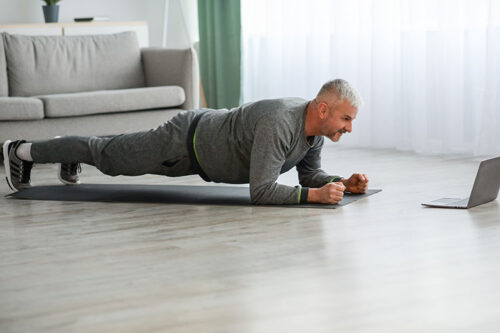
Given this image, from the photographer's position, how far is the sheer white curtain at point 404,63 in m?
4.43

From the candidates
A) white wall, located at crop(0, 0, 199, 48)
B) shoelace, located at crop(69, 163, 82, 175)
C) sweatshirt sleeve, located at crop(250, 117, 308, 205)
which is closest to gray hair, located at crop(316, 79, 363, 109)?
sweatshirt sleeve, located at crop(250, 117, 308, 205)

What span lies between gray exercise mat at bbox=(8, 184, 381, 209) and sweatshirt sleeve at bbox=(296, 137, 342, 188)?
0.36 feet

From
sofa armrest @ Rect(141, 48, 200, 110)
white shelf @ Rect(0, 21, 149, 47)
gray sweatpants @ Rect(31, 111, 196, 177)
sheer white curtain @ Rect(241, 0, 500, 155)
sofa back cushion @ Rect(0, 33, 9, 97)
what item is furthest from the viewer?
white shelf @ Rect(0, 21, 149, 47)

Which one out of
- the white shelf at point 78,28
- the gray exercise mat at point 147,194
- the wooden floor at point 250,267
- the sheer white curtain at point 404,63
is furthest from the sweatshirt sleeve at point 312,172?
the white shelf at point 78,28

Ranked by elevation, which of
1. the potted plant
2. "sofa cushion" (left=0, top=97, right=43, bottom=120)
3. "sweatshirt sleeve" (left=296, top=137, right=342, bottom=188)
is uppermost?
the potted plant

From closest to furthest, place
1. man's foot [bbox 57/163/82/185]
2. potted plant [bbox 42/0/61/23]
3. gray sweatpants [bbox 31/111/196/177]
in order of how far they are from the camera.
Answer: gray sweatpants [bbox 31/111/196/177], man's foot [bbox 57/163/82/185], potted plant [bbox 42/0/61/23]

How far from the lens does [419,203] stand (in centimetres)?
309

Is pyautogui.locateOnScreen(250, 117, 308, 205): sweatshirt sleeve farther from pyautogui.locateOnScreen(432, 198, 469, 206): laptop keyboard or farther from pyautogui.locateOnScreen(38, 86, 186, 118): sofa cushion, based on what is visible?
pyautogui.locateOnScreen(38, 86, 186, 118): sofa cushion

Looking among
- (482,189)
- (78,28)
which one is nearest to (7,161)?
(482,189)

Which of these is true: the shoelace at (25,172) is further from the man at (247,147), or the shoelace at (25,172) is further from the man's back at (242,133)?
the man's back at (242,133)

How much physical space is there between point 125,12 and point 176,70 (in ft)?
6.41

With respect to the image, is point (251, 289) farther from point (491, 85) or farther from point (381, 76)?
point (381, 76)

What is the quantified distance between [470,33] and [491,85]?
33 centimetres

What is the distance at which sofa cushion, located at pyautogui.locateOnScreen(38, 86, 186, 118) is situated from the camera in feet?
15.7
